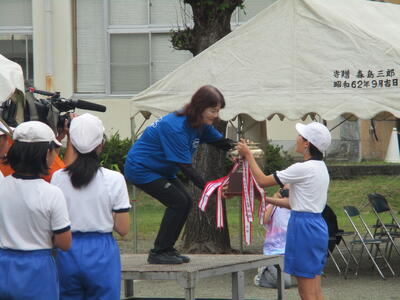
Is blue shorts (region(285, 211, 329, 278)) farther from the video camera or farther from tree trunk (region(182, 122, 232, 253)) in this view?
tree trunk (region(182, 122, 232, 253))

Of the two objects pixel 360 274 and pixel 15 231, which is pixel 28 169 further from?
pixel 360 274

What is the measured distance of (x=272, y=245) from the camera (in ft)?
A: 34.1

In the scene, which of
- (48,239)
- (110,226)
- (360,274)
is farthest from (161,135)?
(360,274)

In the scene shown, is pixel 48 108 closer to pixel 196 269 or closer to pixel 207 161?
pixel 196 269

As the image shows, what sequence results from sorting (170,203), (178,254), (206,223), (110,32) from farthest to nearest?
(110,32)
(206,223)
(178,254)
(170,203)

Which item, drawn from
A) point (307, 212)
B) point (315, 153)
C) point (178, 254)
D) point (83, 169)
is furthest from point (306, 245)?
point (83, 169)

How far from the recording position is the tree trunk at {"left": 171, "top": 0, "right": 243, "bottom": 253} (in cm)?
1291

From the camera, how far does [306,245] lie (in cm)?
771

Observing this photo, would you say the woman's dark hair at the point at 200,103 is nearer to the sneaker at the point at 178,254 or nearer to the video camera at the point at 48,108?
the video camera at the point at 48,108

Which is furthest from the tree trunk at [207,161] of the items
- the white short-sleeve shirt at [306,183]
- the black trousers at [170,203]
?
the black trousers at [170,203]

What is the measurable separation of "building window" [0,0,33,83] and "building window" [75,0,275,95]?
1.31 m

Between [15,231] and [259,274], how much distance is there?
18.3 feet

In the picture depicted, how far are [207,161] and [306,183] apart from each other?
540cm

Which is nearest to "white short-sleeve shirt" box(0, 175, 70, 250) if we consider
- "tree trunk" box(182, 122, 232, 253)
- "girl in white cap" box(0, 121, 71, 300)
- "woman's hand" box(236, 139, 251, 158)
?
"girl in white cap" box(0, 121, 71, 300)
